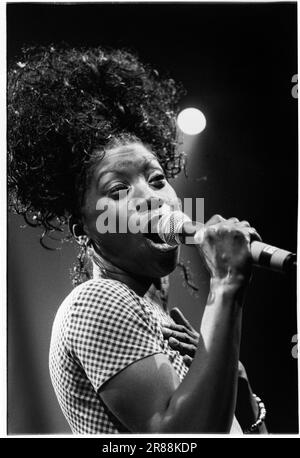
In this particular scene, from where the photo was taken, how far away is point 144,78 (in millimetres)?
1964

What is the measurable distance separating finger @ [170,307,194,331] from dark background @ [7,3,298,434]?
37 mm

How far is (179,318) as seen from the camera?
6.01 feet

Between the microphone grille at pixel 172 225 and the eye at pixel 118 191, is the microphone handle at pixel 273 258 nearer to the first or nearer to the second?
the microphone grille at pixel 172 225

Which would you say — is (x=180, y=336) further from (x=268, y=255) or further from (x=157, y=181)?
(x=268, y=255)

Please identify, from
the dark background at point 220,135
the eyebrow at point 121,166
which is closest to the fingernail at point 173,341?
the dark background at point 220,135

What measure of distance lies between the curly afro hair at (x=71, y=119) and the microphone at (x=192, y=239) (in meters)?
0.35

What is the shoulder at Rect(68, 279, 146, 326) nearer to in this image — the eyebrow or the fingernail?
the fingernail

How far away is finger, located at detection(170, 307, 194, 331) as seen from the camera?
1806 mm

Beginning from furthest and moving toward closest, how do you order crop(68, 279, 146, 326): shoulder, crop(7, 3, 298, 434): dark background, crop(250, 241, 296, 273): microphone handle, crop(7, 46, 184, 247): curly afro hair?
crop(7, 3, 298, 434): dark background → crop(7, 46, 184, 247): curly afro hair → crop(68, 279, 146, 326): shoulder → crop(250, 241, 296, 273): microphone handle

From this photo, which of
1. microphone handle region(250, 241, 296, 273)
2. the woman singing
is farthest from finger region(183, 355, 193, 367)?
microphone handle region(250, 241, 296, 273)

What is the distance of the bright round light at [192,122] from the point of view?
200cm
